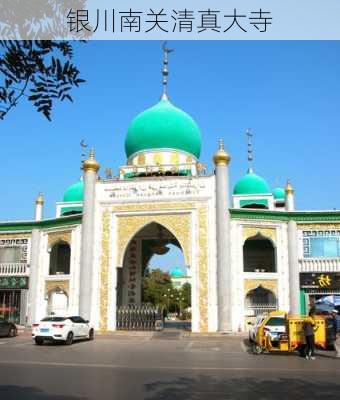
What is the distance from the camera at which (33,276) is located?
24.6 m

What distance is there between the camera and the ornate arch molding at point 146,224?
74.1ft

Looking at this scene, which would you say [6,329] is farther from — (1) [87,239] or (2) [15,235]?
(2) [15,235]

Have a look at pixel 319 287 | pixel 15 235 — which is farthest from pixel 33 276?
pixel 319 287

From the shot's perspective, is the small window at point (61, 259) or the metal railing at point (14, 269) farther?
the small window at point (61, 259)

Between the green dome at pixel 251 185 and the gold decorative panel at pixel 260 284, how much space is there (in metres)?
8.54

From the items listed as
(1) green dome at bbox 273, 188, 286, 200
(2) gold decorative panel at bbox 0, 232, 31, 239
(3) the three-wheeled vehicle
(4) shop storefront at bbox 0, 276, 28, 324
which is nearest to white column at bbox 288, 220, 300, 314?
(3) the three-wheeled vehicle

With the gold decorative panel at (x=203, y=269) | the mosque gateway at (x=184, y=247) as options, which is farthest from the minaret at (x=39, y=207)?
the gold decorative panel at (x=203, y=269)

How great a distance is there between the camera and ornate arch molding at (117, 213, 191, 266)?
2259cm

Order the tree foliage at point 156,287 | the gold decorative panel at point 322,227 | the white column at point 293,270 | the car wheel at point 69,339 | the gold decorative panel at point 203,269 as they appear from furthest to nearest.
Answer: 1. the tree foliage at point 156,287
2. the gold decorative panel at point 322,227
3. the white column at point 293,270
4. the gold decorative panel at point 203,269
5. the car wheel at point 69,339

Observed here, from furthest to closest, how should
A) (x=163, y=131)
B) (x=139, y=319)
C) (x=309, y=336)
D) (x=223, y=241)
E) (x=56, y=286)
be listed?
(x=163, y=131)
(x=56, y=286)
(x=139, y=319)
(x=223, y=241)
(x=309, y=336)

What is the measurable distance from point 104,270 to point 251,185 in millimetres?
11662

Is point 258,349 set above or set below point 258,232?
below

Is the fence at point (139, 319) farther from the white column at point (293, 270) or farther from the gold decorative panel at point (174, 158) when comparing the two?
the gold decorative panel at point (174, 158)

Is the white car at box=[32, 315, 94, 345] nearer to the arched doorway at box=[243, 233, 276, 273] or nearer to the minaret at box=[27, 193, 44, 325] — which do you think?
the minaret at box=[27, 193, 44, 325]
